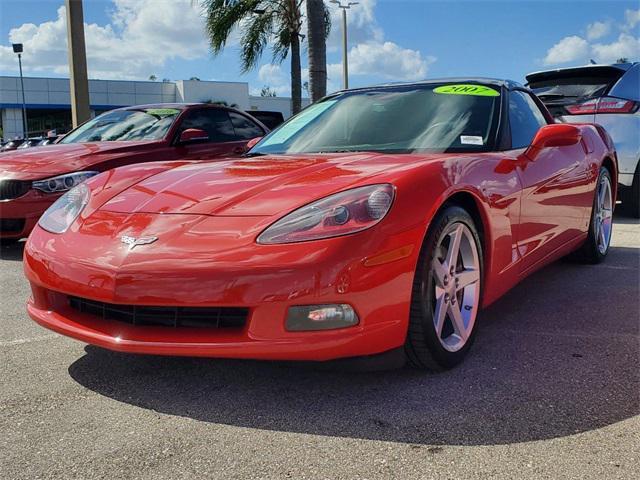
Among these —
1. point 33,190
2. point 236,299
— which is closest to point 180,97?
point 33,190

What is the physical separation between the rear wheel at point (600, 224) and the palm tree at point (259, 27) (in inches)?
427

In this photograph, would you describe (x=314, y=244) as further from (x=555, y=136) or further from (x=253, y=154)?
(x=555, y=136)

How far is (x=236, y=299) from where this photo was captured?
7.30 feet

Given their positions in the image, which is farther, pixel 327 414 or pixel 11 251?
pixel 11 251

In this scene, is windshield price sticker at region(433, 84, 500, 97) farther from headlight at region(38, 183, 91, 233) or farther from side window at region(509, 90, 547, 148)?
headlight at region(38, 183, 91, 233)

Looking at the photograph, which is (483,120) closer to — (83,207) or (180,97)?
(83,207)

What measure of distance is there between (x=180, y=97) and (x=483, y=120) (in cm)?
5438

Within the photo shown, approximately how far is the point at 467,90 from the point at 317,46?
6.78 m

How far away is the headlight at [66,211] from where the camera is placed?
2.78 m

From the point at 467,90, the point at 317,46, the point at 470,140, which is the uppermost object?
the point at 317,46

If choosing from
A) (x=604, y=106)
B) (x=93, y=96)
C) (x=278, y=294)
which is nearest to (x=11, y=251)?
(x=278, y=294)

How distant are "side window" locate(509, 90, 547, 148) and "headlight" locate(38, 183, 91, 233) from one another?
7.10 feet

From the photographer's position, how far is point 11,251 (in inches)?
228

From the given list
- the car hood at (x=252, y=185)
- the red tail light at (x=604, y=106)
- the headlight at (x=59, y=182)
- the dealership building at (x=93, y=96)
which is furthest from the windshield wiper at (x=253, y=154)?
the dealership building at (x=93, y=96)
